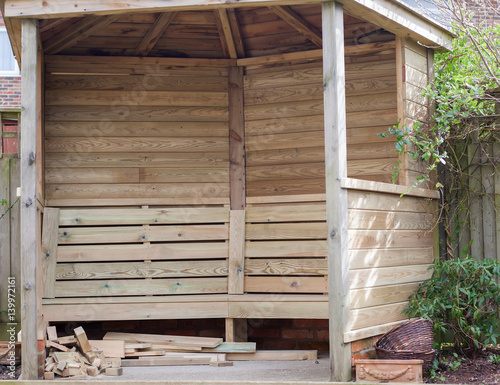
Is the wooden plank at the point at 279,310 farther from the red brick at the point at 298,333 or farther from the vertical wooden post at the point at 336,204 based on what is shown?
the vertical wooden post at the point at 336,204

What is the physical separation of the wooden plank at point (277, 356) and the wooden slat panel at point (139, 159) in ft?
6.76

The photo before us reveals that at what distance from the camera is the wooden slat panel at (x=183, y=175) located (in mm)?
6625

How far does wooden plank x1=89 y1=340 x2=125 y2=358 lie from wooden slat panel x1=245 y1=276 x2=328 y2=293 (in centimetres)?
138

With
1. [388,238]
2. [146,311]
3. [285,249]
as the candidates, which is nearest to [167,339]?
[146,311]

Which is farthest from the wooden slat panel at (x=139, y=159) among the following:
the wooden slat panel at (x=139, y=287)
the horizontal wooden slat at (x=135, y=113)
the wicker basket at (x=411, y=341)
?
the wicker basket at (x=411, y=341)

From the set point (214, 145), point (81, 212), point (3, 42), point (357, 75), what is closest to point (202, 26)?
point (214, 145)

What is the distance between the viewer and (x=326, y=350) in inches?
255

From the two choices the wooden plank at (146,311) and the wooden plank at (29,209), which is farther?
the wooden plank at (146,311)

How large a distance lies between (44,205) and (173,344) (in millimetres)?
1954

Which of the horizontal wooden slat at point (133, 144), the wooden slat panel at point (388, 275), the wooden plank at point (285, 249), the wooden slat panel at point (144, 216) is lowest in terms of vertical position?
the wooden slat panel at point (388, 275)

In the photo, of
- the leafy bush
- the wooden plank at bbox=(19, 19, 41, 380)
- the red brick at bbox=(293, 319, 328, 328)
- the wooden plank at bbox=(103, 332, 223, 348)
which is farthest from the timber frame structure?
the wooden plank at bbox=(19, 19, 41, 380)

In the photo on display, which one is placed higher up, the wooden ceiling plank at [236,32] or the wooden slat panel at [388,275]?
the wooden ceiling plank at [236,32]

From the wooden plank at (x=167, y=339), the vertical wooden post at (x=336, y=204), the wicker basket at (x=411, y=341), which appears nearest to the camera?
the vertical wooden post at (x=336, y=204)

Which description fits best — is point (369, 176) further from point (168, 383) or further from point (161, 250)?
point (168, 383)
